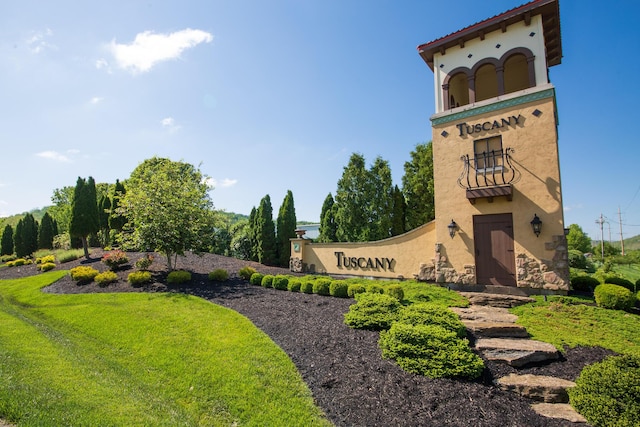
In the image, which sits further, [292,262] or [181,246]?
[292,262]

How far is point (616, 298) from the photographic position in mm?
7039

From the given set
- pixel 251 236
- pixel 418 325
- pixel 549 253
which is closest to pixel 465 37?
pixel 549 253

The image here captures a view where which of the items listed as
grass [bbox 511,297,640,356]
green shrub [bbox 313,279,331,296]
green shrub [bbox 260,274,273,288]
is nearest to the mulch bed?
grass [bbox 511,297,640,356]

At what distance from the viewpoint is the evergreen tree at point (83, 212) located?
728 inches

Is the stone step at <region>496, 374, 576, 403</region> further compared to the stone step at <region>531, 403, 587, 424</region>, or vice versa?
the stone step at <region>496, 374, 576, 403</region>

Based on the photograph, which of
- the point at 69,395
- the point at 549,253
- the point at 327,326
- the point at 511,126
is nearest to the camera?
the point at 69,395

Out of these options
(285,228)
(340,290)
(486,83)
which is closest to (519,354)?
(340,290)

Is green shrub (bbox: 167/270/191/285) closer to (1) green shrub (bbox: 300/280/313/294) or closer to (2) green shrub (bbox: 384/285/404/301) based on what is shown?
(1) green shrub (bbox: 300/280/313/294)

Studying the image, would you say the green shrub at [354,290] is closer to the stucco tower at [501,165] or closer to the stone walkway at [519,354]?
the stone walkway at [519,354]

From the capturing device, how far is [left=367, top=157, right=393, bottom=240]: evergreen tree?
1673 centimetres

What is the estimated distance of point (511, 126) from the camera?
30.8 ft

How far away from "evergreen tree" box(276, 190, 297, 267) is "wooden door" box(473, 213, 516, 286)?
405 inches

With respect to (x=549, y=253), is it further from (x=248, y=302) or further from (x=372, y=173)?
(x=372, y=173)

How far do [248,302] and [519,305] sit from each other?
7.33 meters
